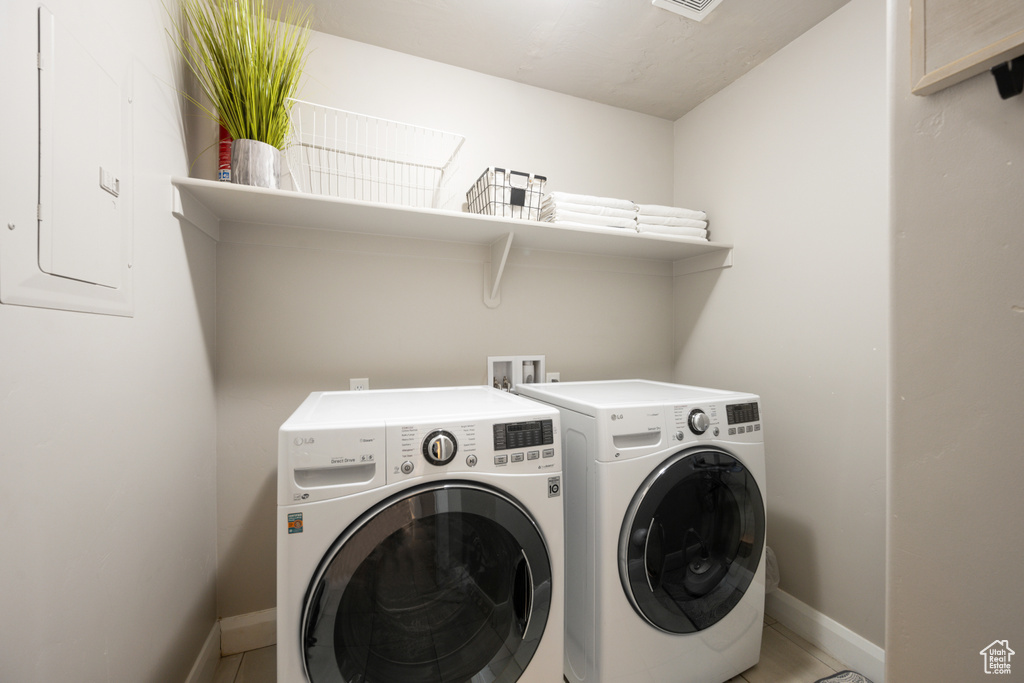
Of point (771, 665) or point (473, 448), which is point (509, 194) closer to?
point (473, 448)

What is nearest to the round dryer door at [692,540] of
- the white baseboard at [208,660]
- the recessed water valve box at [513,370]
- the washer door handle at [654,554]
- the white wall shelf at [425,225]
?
the washer door handle at [654,554]

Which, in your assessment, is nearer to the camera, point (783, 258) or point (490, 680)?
point (490, 680)

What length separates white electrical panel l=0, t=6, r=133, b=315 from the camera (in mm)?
633

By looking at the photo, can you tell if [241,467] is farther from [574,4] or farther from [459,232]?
[574,4]

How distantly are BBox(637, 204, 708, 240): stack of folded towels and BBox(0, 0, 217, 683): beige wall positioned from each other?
1.74 metres

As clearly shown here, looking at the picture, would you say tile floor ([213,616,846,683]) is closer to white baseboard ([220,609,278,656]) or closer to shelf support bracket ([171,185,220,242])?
white baseboard ([220,609,278,656])

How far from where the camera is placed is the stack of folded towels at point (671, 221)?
1861mm

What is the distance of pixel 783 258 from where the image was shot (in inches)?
66.5

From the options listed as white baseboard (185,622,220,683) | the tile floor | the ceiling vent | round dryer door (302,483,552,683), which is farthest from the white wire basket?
the tile floor

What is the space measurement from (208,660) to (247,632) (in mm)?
167

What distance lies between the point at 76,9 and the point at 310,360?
3.66 feet

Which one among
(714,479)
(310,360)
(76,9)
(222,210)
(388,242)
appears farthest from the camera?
(388,242)

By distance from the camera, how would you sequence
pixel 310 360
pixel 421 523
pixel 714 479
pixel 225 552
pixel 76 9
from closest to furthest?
pixel 76 9
pixel 421 523
pixel 714 479
pixel 225 552
pixel 310 360

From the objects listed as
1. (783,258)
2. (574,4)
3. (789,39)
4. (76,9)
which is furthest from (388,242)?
(789,39)
